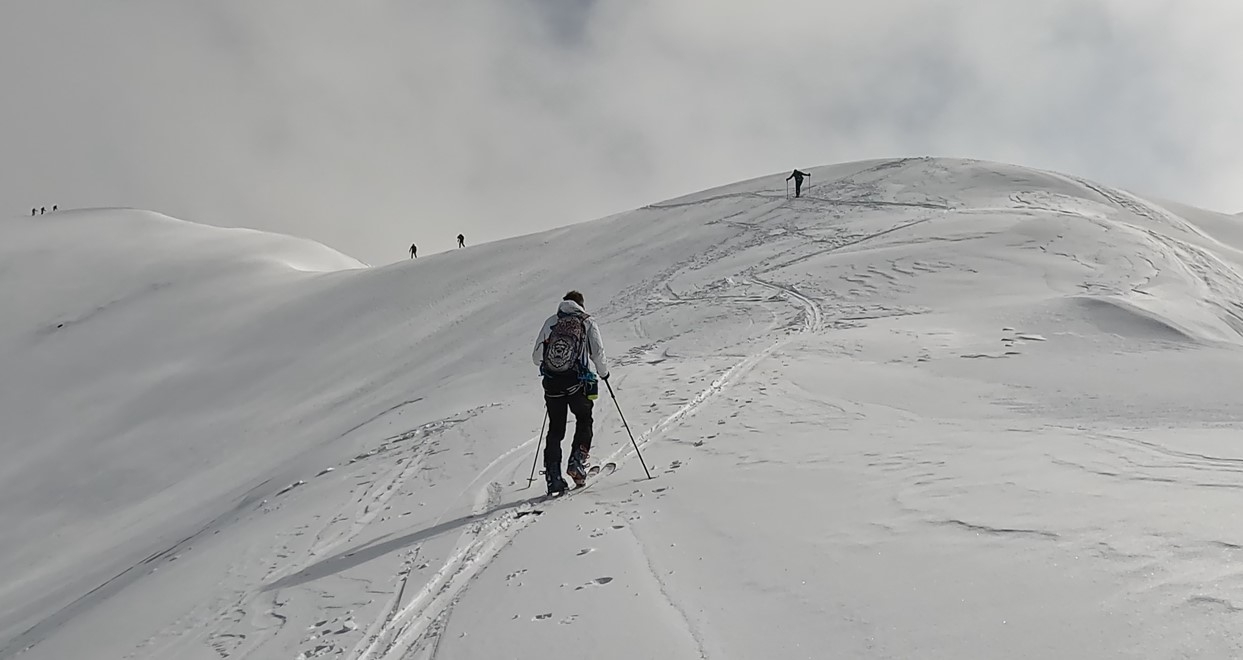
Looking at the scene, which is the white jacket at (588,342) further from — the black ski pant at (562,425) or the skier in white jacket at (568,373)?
the black ski pant at (562,425)

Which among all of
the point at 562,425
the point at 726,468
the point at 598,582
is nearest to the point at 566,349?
the point at 562,425

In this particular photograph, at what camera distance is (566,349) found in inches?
305

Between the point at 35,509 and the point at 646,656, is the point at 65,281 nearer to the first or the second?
the point at 35,509

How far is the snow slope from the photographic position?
4.34m

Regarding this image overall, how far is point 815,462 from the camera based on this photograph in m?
7.15

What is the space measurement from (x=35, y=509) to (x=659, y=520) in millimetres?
21703

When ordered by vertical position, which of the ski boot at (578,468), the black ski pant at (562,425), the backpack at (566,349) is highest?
the backpack at (566,349)

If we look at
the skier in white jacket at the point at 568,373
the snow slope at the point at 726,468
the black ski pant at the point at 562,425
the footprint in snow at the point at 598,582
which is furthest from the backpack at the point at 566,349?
the footprint in snow at the point at 598,582

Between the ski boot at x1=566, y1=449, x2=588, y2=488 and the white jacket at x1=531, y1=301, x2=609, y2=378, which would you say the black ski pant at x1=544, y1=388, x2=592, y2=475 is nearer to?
the ski boot at x1=566, y1=449, x2=588, y2=488

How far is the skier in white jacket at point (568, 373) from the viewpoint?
7.74 metres

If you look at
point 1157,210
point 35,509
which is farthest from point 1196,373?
point 35,509

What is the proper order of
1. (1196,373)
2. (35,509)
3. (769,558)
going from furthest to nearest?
(35,509), (1196,373), (769,558)

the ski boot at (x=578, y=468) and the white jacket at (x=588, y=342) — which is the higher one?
the white jacket at (x=588, y=342)

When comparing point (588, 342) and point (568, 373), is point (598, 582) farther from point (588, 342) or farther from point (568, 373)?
point (588, 342)
